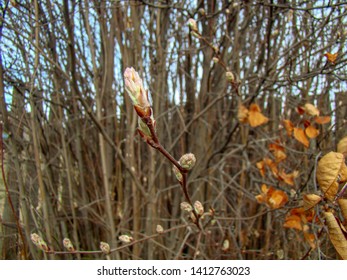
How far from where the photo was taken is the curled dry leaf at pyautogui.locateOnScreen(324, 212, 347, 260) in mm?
859

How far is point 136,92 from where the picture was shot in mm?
629

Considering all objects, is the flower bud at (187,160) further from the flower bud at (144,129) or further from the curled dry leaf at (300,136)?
the curled dry leaf at (300,136)

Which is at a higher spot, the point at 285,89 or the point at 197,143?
the point at 285,89

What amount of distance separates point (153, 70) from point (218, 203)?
1.07 m

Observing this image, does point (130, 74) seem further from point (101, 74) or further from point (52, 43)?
point (101, 74)

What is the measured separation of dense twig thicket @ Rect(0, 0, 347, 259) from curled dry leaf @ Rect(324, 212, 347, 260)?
0.97 m

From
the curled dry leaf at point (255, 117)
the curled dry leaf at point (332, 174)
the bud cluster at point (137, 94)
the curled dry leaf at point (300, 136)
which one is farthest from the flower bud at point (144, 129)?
the curled dry leaf at point (255, 117)

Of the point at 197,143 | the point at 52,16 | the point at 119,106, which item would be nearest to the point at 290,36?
the point at 197,143

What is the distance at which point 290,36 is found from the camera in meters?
2.39

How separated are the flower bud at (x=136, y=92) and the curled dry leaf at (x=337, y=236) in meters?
0.59

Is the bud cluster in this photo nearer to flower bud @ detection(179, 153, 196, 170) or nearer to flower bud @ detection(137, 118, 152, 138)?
flower bud @ detection(137, 118, 152, 138)

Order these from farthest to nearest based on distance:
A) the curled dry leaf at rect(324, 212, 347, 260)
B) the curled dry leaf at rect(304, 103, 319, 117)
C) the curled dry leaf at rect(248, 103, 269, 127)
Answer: the curled dry leaf at rect(248, 103, 269, 127) → the curled dry leaf at rect(304, 103, 319, 117) → the curled dry leaf at rect(324, 212, 347, 260)

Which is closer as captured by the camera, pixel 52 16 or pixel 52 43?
pixel 52 16

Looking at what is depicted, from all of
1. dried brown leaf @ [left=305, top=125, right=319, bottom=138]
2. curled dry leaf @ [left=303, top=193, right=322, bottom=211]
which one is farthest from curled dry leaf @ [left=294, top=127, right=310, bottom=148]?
curled dry leaf @ [left=303, top=193, right=322, bottom=211]
